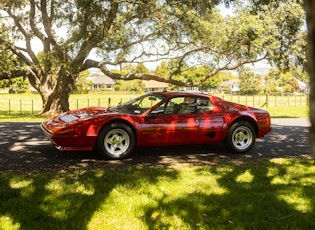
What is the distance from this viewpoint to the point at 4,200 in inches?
176

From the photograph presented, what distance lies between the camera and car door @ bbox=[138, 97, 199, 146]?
7.11 metres

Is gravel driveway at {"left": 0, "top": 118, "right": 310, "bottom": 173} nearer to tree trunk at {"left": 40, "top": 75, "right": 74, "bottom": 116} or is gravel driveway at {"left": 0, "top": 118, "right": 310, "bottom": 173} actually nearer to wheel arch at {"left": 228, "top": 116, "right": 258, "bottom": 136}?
wheel arch at {"left": 228, "top": 116, "right": 258, "bottom": 136}

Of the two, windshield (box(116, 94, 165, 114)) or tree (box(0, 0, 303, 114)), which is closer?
windshield (box(116, 94, 165, 114))

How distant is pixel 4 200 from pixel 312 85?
4.50 m

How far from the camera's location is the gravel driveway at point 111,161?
6.42m

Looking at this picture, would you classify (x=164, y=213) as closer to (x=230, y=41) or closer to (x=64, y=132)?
(x=64, y=132)

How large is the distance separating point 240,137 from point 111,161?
3066 mm

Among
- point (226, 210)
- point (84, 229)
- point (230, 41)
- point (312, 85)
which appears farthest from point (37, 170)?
point (230, 41)

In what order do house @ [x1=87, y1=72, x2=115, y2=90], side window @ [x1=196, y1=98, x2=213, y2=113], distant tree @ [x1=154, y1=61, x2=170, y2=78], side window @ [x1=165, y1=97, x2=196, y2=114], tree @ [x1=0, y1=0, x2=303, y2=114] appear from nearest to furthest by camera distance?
side window @ [x1=165, y1=97, x2=196, y2=114] → side window @ [x1=196, y1=98, x2=213, y2=113] → tree @ [x1=0, y1=0, x2=303, y2=114] → distant tree @ [x1=154, y1=61, x2=170, y2=78] → house @ [x1=87, y1=72, x2=115, y2=90]

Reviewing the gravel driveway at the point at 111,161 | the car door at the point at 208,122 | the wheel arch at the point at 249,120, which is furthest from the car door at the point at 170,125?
the wheel arch at the point at 249,120

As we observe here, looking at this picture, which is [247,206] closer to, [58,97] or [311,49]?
[311,49]

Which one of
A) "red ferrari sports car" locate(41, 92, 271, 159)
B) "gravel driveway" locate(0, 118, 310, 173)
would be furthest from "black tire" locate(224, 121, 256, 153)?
"gravel driveway" locate(0, 118, 310, 173)

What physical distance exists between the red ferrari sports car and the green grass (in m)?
0.98

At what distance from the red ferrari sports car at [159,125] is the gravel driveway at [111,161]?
307 millimetres
